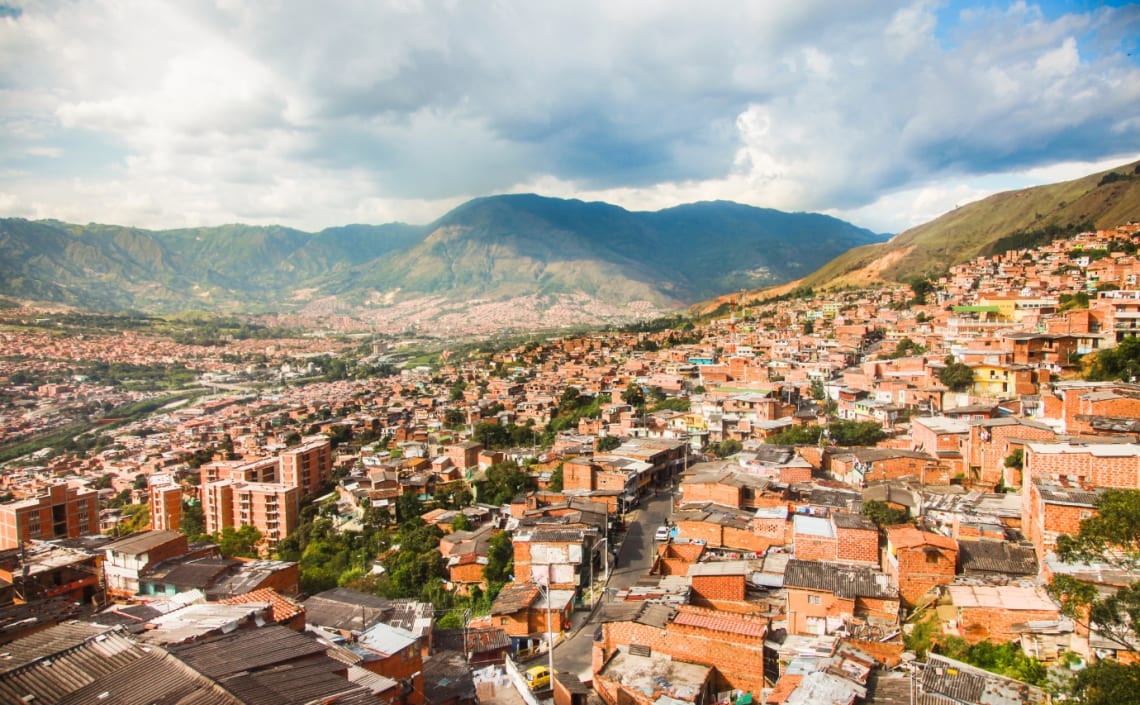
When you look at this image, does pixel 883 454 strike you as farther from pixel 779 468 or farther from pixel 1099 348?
pixel 1099 348

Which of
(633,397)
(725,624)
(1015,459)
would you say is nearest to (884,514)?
(1015,459)

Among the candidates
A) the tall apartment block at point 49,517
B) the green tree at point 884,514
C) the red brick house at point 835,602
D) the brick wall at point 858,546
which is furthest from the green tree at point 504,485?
the tall apartment block at point 49,517

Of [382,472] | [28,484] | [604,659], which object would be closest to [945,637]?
[604,659]

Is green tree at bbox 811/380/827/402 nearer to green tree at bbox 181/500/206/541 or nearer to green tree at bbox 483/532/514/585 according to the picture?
green tree at bbox 483/532/514/585

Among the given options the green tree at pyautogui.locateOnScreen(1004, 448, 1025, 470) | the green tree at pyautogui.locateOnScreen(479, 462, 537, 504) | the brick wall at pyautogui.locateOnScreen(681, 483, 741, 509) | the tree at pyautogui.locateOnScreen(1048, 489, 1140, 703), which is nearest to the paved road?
the brick wall at pyautogui.locateOnScreen(681, 483, 741, 509)

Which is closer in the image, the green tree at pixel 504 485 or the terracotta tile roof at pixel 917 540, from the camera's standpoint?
the terracotta tile roof at pixel 917 540

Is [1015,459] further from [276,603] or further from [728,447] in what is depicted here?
[276,603]

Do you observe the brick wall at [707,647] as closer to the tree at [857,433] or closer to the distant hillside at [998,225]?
the tree at [857,433]

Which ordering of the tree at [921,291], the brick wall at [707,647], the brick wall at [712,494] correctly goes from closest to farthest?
the brick wall at [707,647] → the brick wall at [712,494] → the tree at [921,291]
